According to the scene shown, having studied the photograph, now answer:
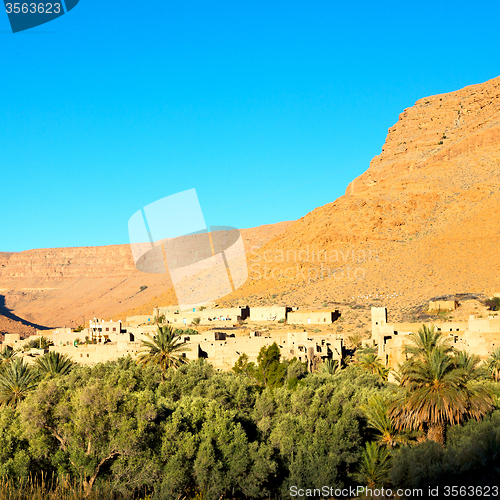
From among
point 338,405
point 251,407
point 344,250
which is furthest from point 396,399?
point 344,250

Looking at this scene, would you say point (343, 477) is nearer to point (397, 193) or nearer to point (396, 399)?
point (396, 399)

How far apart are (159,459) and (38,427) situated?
410 centimetres

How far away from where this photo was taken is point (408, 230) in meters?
A: 70.9

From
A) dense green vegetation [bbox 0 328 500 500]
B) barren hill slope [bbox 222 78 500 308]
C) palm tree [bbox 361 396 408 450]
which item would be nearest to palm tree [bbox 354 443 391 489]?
dense green vegetation [bbox 0 328 500 500]

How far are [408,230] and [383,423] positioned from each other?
2126 inches

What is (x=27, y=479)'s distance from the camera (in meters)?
16.9

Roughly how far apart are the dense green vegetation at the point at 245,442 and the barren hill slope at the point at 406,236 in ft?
113

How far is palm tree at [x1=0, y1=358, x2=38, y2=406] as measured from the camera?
26422 mm

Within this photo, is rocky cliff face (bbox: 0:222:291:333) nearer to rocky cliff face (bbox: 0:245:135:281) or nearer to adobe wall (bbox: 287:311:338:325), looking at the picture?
rocky cliff face (bbox: 0:245:135:281)

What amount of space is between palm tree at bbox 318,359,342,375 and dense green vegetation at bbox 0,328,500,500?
8.61 m

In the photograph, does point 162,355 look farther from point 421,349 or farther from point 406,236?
point 406,236

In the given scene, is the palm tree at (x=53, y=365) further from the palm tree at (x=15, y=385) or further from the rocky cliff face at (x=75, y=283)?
the rocky cliff face at (x=75, y=283)

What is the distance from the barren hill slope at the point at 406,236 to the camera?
58.5 m

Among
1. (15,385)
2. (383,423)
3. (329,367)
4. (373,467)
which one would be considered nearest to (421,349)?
(383,423)
